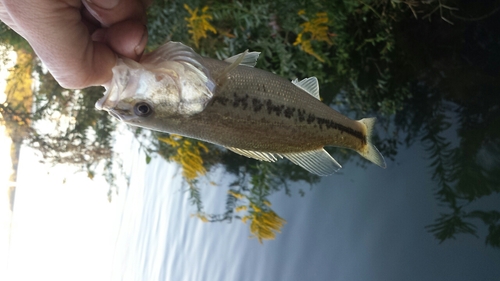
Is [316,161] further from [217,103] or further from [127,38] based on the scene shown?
[127,38]

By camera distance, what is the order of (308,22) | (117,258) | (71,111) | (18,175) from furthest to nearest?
(117,258), (18,175), (71,111), (308,22)

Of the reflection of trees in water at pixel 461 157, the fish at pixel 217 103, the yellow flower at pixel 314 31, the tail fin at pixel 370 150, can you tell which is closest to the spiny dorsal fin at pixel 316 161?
the fish at pixel 217 103

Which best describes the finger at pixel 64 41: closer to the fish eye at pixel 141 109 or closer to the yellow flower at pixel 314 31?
the fish eye at pixel 141 109

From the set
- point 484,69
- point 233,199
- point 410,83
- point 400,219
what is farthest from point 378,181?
point 233,199

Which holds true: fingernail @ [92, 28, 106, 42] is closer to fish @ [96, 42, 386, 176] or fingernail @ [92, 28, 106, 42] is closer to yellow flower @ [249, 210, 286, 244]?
fish @ [96, 42, 386, 176]

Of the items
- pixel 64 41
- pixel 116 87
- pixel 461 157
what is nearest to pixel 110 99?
pixel 116 87

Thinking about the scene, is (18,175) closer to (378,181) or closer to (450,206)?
(378,181)
